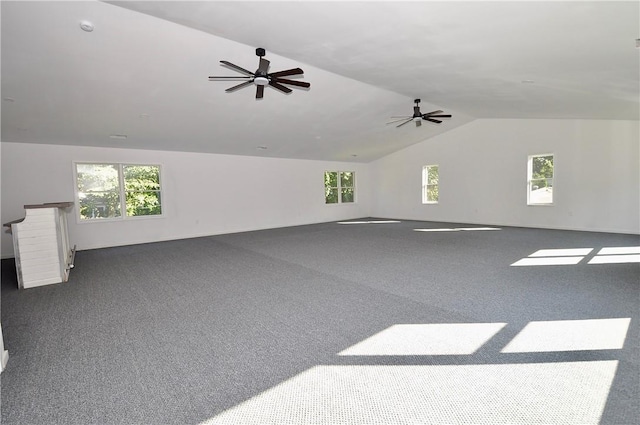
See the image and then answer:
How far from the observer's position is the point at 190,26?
11.9 ft

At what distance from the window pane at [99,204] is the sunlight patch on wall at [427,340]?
24.1 ft

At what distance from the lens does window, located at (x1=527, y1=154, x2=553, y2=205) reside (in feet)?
27.2

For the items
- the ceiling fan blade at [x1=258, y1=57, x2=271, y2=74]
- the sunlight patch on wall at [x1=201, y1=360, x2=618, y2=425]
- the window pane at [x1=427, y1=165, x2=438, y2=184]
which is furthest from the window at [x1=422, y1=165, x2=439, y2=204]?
the sunlight patch on wall at [x1=201, y1=360, x2=618, y2=425]

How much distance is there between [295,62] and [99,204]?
19.1 feet

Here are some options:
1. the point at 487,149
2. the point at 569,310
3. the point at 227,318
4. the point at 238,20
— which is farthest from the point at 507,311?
the point at 487,149

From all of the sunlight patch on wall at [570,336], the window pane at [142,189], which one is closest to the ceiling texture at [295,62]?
the window pane at [142,189]

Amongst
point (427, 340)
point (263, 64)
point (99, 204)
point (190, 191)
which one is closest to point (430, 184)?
point (190, 191)

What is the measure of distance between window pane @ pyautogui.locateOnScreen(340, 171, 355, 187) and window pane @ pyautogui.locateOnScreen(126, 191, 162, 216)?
6839 millimetres

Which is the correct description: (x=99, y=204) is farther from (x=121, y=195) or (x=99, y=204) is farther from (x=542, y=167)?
(x=542, y=167)

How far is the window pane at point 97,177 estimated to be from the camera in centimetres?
704

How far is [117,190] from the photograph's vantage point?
7.50 metres

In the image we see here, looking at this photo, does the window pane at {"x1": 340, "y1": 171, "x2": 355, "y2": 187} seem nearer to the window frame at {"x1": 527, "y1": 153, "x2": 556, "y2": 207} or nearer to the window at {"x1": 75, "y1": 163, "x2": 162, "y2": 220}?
the window frame at {"x1": 527, "y1": 153, "x2": 556, "y2": 207}

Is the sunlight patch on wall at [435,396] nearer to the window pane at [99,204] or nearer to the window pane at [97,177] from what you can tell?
the window pane at [99,204]

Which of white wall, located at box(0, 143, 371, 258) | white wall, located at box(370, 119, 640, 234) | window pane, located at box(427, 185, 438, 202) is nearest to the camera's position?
white wall, located at box(0, 143, 371, 258)
